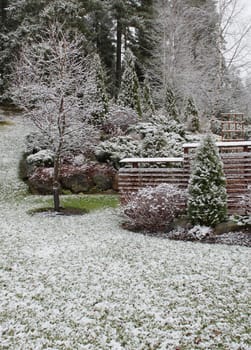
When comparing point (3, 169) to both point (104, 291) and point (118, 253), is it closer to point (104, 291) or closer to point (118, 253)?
point (118, 253)

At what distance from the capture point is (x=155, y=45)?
848 inches

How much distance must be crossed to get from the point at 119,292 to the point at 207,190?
146 inches

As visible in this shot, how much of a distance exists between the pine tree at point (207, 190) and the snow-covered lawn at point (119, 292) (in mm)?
957

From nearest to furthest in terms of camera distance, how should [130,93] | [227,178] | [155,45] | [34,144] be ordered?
1. [227,178]
2. [34,144]
3. [130,93]
4. [155,45]

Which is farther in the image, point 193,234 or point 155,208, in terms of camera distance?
point 155,208

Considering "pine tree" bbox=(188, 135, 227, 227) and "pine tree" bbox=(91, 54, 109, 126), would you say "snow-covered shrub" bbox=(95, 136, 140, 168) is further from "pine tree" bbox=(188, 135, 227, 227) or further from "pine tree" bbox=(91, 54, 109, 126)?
"pine tree" bbox=(188, 135, 227, 227)

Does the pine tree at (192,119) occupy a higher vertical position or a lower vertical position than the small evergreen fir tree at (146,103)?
lower

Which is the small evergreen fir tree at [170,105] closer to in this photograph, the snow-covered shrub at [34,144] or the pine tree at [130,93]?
the pine tree at [130,93]

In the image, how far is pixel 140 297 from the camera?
4086 mm

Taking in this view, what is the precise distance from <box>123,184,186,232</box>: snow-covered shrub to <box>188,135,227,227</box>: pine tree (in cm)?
48

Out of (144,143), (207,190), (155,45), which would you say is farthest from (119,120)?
(155,45)

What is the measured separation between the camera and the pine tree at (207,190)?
23.2 feet

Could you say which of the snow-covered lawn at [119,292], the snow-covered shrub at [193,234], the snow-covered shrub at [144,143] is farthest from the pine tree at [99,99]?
the snow-covered shrub at [193,234]

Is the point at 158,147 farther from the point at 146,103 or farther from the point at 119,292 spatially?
the point at 119,292
